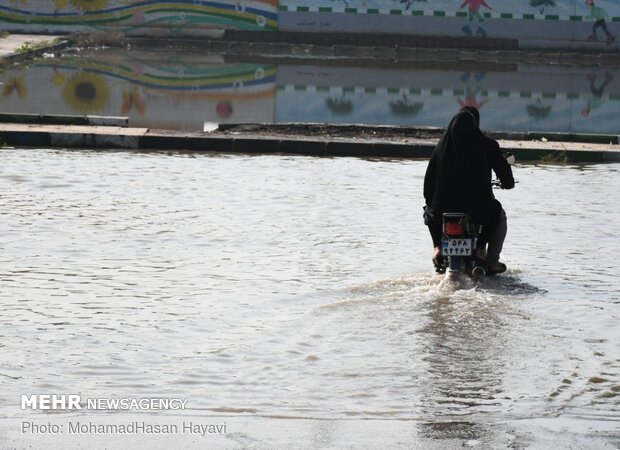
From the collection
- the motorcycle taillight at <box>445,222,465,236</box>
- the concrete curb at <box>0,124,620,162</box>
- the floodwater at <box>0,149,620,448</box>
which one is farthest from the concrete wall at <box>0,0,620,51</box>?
the motorcycle taillight at <box>445,222,465,236</box>

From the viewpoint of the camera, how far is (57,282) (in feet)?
26.9

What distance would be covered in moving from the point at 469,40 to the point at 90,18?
11867 mm

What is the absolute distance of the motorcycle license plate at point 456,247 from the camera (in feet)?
27.0

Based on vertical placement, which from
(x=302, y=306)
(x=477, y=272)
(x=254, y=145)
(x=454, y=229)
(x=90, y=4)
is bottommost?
(x=302, y=306)

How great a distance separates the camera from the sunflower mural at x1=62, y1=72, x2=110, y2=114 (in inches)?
820

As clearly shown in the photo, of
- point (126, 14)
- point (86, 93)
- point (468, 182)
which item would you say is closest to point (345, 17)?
point (126, 14)

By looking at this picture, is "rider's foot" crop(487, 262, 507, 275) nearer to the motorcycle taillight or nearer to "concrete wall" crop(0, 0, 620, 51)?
the motorcycle taillight

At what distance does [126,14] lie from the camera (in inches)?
1575

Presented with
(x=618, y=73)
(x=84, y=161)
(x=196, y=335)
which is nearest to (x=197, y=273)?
(x=196, y=335)

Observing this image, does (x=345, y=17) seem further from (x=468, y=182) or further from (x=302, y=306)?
(x=302, y=306)

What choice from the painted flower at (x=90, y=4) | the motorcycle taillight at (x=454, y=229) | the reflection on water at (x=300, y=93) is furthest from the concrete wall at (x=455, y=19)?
the motorcycle taillight at (x=454, y=229)

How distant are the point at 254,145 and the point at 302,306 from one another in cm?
777

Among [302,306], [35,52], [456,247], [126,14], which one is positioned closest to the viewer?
[302,306]

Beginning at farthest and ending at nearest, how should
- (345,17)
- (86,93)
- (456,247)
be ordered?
(345,17) < (86,93) < (456,247)
